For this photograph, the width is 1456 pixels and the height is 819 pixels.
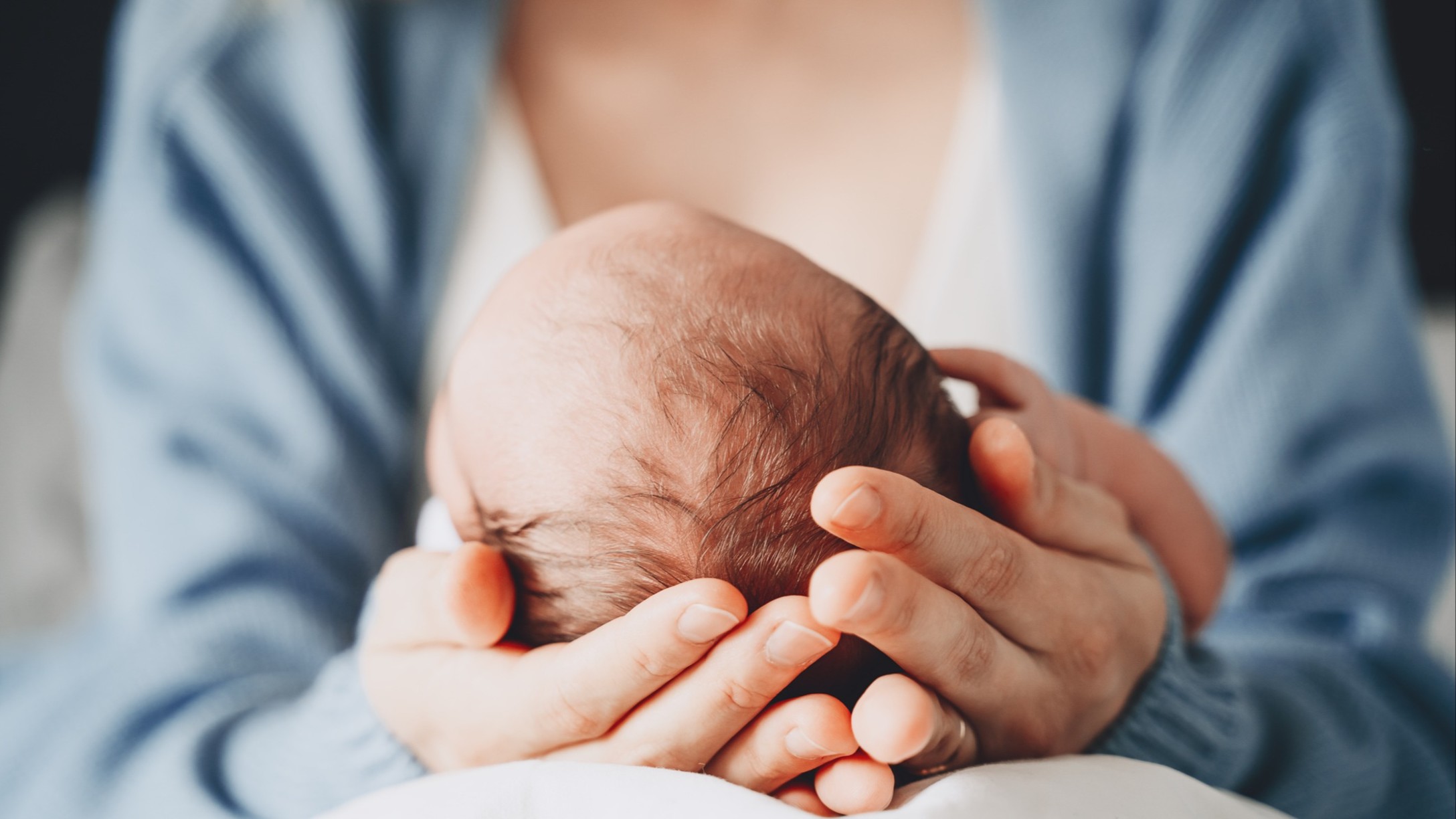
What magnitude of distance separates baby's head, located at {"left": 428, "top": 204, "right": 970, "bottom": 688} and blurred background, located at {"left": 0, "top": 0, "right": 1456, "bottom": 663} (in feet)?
3.17

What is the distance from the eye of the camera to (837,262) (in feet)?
2.75

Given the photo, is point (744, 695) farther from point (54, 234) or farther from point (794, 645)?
point (54, 234)

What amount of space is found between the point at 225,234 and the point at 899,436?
0.77m

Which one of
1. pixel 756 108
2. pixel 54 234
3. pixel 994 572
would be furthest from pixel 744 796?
pixel 54 234

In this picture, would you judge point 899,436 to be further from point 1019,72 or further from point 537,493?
point 1019,72

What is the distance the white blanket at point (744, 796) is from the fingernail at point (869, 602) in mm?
72

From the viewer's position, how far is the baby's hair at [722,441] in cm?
38

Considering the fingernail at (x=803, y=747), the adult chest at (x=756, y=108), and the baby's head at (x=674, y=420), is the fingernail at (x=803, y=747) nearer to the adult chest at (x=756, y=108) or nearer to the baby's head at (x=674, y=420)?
the baby's head at (x=674, y=420)

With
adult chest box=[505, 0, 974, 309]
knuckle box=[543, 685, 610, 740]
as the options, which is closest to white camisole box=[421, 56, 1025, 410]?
adult chest box=[505, 0, 974, 309]

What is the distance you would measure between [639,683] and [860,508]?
0.38ft

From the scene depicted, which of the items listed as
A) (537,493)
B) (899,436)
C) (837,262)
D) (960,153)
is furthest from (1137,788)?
(960,153)

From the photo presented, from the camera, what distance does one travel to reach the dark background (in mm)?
1275

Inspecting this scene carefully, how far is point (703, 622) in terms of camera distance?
1.13 ft

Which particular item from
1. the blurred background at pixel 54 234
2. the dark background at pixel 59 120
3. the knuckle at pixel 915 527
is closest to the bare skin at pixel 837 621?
the knuckle at pixel 915 527
